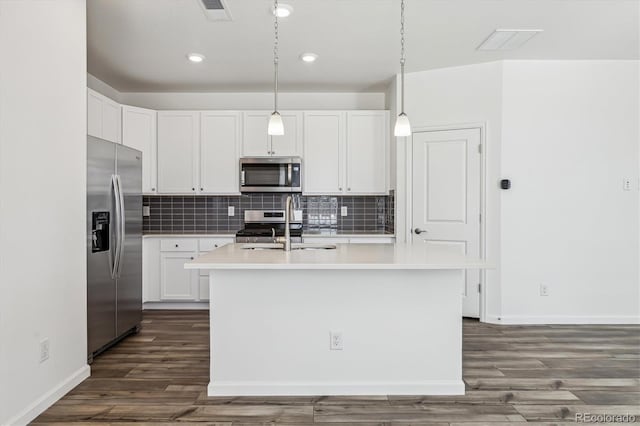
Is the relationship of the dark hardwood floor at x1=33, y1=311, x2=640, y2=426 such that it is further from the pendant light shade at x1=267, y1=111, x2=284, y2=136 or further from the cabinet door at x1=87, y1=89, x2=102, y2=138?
the cabinet door at x1=87, y1=89, x2=102, y2=138

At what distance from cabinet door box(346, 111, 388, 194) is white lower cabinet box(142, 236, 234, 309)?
1.81 meters

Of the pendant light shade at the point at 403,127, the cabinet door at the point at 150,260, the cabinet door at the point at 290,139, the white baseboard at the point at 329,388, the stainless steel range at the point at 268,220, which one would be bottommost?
the white baseboard at the point at 329,388

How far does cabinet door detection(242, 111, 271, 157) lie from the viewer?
4836mm

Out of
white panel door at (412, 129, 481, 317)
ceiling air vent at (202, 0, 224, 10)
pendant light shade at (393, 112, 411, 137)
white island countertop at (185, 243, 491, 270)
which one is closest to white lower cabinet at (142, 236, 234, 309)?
white island countertop at (185, 243, 491, 270)

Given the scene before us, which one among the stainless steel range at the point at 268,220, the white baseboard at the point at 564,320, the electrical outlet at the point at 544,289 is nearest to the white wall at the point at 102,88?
the stainless steel range at the point at 268,220

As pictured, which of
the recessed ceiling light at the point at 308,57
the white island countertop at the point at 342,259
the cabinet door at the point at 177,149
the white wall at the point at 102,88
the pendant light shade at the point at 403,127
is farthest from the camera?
the cabinet door at the point at 177,149

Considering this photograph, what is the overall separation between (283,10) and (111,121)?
245 centimetres

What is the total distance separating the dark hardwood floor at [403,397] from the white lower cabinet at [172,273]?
104cm

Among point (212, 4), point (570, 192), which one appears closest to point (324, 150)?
point (212, 4)

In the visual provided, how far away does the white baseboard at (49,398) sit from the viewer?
215 cm

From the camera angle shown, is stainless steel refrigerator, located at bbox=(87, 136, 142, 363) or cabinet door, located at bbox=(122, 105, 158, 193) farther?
cabinet door, located at bbox=(122, 105, 158, 193)

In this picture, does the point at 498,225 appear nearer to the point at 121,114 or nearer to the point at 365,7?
the point at 365,7

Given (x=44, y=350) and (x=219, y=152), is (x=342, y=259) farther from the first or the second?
(x=219, y=152)

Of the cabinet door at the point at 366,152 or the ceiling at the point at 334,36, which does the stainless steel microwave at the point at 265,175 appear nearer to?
the cabinet door at the point at 366,152
